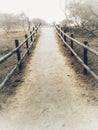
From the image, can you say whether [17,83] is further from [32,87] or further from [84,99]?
[84,99]

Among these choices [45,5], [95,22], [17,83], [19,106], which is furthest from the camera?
[45,5]

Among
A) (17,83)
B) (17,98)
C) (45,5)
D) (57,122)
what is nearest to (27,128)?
(57,122)

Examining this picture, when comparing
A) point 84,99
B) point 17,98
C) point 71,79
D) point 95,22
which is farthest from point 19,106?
point 95,22

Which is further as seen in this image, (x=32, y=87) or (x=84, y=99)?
(x=32, y=87)

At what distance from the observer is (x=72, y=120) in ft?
18.8

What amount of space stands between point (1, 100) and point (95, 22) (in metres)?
17.2

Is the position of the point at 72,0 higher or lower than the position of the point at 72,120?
higher

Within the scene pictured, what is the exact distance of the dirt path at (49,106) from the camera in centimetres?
Answer: 562

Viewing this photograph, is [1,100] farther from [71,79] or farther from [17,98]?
[71,79]

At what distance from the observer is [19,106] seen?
6.67m

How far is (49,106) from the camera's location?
654 cm

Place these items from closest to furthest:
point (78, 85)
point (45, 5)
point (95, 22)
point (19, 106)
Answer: point (19, 106), point (78, 85), point (95, 22), point (45, 5)

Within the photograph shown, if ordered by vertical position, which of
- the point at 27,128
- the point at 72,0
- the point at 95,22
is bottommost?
the point at 27,128

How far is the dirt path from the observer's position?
562cm
